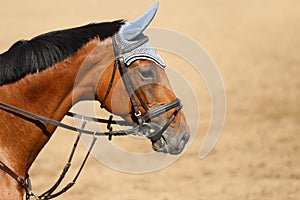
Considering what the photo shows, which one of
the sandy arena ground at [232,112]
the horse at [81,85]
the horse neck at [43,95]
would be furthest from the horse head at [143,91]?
the sandy arena ground at [232,112]

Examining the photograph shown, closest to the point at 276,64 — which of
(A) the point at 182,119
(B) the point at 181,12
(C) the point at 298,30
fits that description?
(C) the point at 298,30

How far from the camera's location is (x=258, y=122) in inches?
451

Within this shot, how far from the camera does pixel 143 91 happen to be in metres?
4.87

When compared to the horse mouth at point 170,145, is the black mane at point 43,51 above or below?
above

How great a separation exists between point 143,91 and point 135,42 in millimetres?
364

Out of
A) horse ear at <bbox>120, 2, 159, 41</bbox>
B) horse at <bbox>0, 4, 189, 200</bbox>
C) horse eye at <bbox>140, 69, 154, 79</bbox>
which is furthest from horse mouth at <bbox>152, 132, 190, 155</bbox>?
horse ear at <bbox>120, 2, 159, 41</bbox>

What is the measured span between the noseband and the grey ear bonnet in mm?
59

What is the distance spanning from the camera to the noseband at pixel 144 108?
15.7 ft

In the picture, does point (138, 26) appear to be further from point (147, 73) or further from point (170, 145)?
point (170, 145)

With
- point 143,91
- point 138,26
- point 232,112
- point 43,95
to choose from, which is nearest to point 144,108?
point 143,91

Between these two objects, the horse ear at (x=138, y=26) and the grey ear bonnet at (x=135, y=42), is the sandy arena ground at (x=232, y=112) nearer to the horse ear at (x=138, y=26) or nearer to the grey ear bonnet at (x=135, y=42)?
the grey ear bonnet at (x=135, y=42)

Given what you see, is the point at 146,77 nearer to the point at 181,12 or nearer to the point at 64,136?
the point at 64,136

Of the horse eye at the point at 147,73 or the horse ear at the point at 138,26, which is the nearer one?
the horse ear at the point at 138,26

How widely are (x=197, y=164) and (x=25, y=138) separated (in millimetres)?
5003
